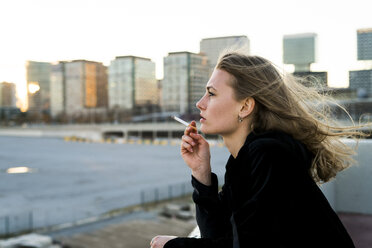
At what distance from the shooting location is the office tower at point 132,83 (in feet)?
354

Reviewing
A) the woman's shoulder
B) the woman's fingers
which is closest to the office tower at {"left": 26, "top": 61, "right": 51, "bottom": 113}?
the woman's fingers

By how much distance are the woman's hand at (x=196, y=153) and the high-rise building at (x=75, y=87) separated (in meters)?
122

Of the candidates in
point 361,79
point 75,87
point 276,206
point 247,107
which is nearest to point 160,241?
point 276,206

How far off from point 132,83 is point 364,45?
A: 60.2 metres

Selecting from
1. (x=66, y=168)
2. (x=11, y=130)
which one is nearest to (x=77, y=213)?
(x=66, y=168)

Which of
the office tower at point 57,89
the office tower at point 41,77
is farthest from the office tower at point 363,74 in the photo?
the office tower at point 41,77

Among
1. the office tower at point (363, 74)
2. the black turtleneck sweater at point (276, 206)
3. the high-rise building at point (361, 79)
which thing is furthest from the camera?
the high-rise building at point (361, 79)

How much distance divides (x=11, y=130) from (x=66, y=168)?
6124 cm

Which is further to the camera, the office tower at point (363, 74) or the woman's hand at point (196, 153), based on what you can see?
the office tower at point (363, 74)

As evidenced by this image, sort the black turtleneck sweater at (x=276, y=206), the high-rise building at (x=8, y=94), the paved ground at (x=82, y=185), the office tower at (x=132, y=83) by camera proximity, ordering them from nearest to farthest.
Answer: the black turtleneck sweater at (x=276, y=206) → the paved ground at (x=82, y=185) → the office tower at (x=132, y=83) → the high-rise building at (x=8, y=94)

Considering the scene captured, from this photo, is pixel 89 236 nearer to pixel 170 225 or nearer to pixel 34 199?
pixel 170 225

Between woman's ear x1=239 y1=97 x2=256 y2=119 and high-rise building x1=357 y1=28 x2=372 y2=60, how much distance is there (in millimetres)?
102769

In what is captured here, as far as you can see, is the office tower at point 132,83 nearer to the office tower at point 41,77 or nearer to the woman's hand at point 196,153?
the office tower at point 41,77

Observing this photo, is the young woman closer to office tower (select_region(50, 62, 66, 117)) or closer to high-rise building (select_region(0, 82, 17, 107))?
office tower (select_region(50, 62, 66, 117))
